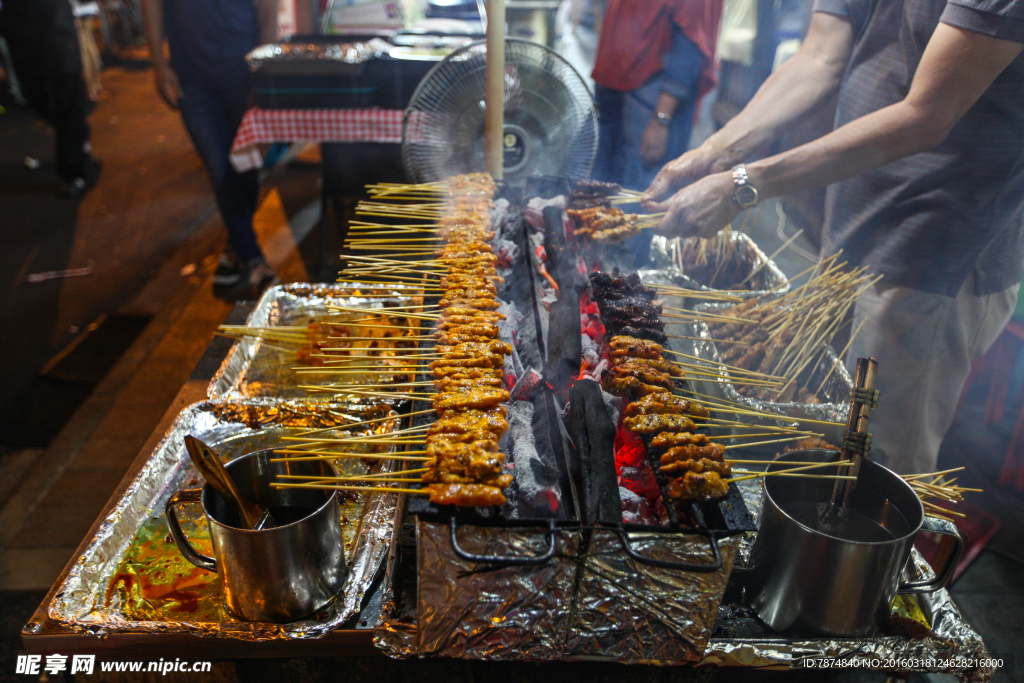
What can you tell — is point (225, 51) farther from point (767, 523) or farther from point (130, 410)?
point (767, 523)

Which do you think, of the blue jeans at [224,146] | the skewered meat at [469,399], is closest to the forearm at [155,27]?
the blue jeans at [224,146]

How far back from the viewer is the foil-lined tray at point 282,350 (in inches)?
132

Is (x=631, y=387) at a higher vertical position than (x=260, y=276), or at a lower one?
higher

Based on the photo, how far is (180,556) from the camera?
246 centimetres

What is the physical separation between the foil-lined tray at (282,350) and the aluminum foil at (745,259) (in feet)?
6.05

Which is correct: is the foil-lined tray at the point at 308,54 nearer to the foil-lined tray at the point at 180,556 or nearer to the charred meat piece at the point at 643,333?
the foil-lined tray at the point at 180,556

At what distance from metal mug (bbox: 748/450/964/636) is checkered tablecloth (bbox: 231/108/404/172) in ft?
17.2

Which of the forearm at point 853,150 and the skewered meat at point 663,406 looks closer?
the skewered meat at point 663,406

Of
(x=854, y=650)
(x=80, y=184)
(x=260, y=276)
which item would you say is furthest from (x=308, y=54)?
(x=854, y=650)

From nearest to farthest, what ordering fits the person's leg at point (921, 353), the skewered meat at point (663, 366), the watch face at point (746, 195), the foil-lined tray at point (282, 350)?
1. the skewered meat at point (663, 366)
2. the watch face at point (746, 195)
3. the person's leg at point (921, 353)
4. the foil-lined tray at point (282, 350)

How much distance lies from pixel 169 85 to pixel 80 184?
3.87 m

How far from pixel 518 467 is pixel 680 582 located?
64 cm

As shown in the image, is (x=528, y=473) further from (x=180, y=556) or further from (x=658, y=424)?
(x=180, y=556)

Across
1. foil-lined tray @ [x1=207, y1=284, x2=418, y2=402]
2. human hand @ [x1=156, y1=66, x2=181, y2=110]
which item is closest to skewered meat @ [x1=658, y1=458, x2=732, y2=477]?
foil-lined tray @ [x1=207, y1=284, x2=418, y2=402]
